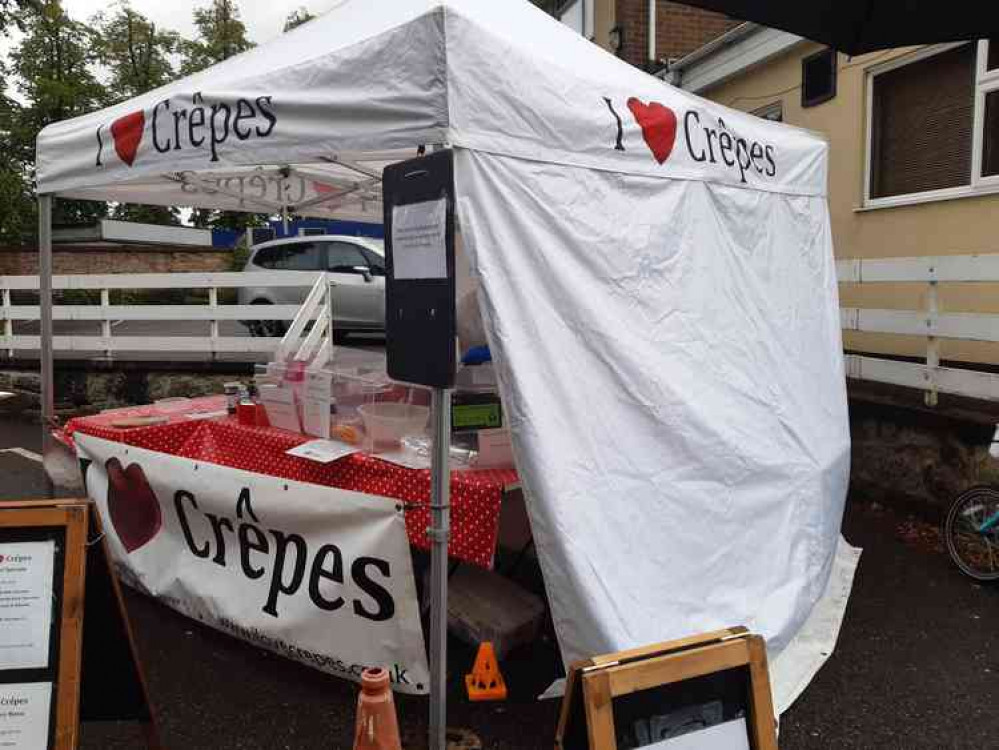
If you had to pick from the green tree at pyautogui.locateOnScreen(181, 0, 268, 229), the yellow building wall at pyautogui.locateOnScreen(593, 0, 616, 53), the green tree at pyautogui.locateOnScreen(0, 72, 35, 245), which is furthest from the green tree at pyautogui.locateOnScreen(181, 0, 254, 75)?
the yellow building wall at pyautogui.locateOnScreen(593, 0, 616, 53)

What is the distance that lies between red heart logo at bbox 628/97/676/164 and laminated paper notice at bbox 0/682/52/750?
269 centimetres

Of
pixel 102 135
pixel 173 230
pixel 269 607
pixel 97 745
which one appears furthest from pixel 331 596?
pixel 173 230

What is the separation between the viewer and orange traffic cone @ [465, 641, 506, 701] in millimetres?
2859

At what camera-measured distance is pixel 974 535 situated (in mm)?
4145

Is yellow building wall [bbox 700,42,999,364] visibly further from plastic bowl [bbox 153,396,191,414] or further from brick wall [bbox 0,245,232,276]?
brick wall [bbox 0,245,232,276]

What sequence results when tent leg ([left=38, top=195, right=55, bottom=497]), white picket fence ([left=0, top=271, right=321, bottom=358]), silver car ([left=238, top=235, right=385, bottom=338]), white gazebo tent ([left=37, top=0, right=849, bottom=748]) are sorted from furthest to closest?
silver car ([left=238, top=235, right=385, bottom=338]), white picket fence ([left=0, top=271, right=321, bottom=358]), tent leg ([left=38, top=195, right=55, bottom=497]), white gazebo tent ([left=37, top=0, right=849, bottom=748])

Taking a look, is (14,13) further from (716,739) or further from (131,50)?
(716,739)

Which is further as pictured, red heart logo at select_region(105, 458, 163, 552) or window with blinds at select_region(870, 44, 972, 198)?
window with blinds at select_region(870, 44, 972, 198)

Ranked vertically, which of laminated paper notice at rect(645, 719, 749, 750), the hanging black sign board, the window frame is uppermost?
the window frame

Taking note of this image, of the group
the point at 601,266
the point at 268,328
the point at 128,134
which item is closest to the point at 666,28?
the point at 268,328

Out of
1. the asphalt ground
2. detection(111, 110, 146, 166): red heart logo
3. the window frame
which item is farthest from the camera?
the window frame

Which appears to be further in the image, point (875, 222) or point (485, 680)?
point (875, 222)

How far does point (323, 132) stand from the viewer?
268 centimetres

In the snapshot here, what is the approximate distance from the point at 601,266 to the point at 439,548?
1206 mm
